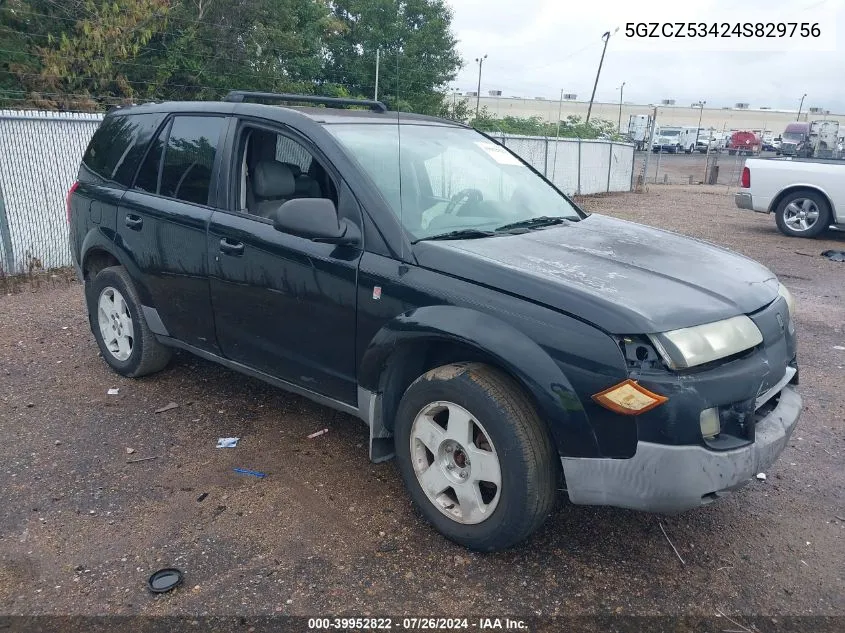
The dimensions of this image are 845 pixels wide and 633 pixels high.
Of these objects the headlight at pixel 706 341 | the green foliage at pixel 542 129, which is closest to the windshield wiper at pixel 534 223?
the headlight at pixel 706 341

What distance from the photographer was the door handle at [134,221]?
4.48 metres

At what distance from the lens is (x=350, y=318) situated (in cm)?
338

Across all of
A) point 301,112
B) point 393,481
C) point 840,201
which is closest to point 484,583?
point 393,481

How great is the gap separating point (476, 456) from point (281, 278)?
140cm

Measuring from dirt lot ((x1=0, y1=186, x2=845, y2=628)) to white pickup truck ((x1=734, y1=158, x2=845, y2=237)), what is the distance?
8446 millimetres

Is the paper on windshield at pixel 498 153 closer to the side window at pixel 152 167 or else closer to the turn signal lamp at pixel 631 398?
the side window at pixel 152 167

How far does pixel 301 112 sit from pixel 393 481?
79.9 inches

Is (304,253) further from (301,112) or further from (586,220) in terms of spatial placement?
(586,220)

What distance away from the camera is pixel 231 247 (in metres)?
3.86

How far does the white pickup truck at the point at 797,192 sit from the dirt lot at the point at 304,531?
8.45m

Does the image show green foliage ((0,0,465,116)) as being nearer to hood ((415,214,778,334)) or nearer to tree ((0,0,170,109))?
tree ((0,0,170,109))

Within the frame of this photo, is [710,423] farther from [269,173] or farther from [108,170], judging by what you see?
[108,170]

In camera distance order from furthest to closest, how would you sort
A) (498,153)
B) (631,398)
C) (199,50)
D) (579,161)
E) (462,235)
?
(579,161), (199,50), (498,153), (462,235), (631,398)

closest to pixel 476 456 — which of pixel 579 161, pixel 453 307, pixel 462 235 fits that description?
pixel 453 307
